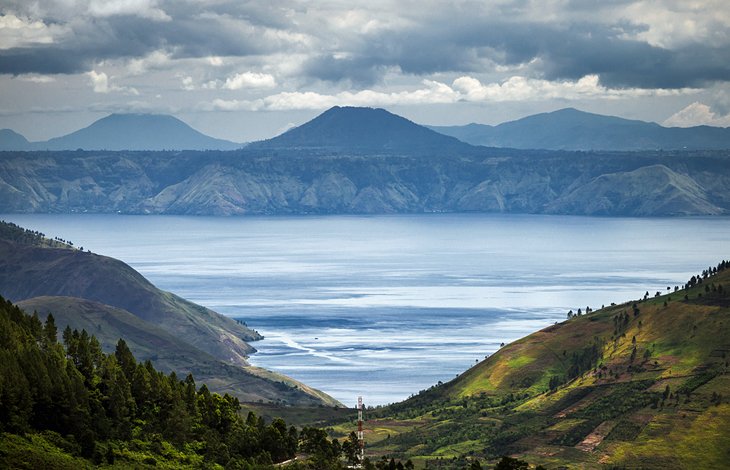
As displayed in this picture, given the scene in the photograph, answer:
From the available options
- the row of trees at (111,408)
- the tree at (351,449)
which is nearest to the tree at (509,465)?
the row of trees at (111,408)

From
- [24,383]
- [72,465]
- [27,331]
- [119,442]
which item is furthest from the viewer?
[27,331]

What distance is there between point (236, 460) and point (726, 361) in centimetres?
10820

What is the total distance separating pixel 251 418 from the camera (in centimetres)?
13162

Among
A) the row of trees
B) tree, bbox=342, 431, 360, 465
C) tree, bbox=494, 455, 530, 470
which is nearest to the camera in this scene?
tree, bbox=494, 455, 530, 470

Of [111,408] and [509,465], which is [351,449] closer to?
[509,465]

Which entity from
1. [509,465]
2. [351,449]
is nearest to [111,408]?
[351,449]

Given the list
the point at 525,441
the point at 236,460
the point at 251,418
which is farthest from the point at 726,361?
the point at 236,460

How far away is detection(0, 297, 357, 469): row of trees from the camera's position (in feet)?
347

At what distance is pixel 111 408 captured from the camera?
115m

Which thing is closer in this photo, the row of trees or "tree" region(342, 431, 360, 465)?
the row of trees

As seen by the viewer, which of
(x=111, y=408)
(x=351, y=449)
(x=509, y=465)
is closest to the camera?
Answer: (x=509, y=465)

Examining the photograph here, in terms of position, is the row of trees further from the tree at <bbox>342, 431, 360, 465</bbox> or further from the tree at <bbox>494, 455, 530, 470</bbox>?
the tree at <bbox>494, 455, 530, 470</bbox>

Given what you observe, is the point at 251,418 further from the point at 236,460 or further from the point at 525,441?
the point at 525,441

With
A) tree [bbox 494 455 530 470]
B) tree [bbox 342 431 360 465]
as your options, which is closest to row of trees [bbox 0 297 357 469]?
tree [bbox 342 431 360 465]
